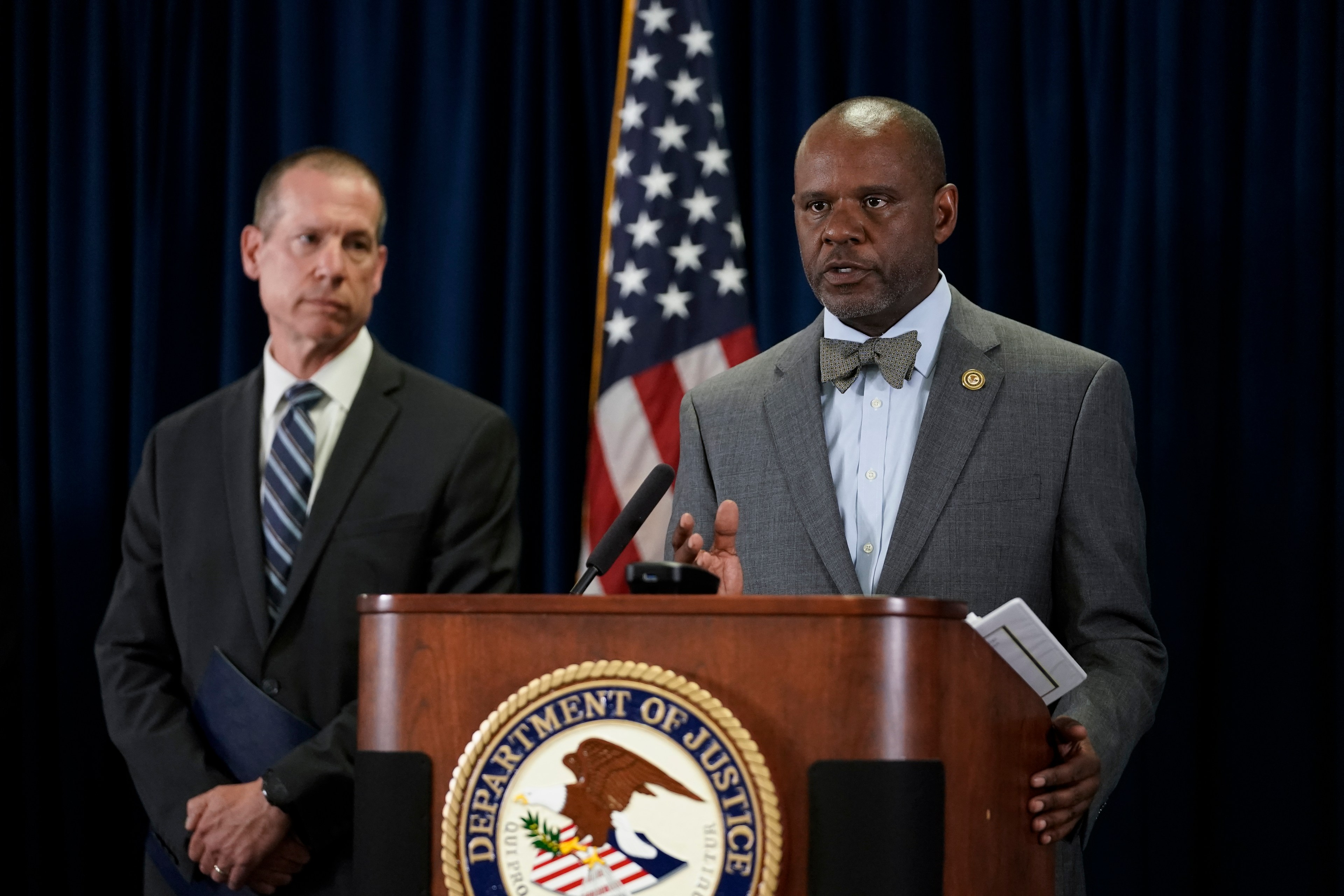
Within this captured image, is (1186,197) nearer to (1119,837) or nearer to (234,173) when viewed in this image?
(1119,837)

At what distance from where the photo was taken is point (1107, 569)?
73.0 inches

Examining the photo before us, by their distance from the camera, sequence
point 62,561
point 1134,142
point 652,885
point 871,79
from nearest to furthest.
Answer: point 652,885 → point 1134,142 → point 871,79 → point 62,561

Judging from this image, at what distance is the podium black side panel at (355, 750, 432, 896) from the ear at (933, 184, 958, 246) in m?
1.21

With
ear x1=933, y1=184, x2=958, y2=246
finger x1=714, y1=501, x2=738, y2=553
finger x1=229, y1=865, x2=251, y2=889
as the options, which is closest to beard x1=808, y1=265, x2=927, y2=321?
ear x1=933, y1=184, x2=958, y2=246

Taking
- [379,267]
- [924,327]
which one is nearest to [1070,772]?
[924,327]

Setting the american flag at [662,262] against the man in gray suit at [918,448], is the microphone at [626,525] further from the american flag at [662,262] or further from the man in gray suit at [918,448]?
the american flag at [662,262]

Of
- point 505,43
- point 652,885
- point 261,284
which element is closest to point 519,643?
point 652,885

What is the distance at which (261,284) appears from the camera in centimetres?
295

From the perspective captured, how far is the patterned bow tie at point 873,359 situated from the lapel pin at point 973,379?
3.1 inches

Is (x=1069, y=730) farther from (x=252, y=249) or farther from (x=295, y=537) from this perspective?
(x=252, y=249)

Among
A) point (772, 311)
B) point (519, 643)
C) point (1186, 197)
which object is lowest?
point (519, 643)

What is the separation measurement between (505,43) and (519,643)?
2634mm

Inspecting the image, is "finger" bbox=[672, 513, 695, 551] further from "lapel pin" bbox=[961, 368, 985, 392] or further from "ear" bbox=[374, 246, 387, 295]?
"ear" bbox=[374, 246, 387, 295]

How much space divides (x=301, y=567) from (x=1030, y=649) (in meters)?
1.54
